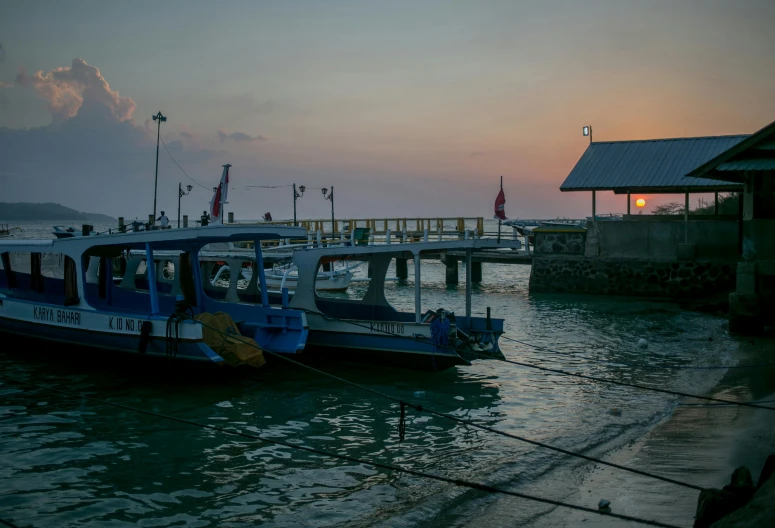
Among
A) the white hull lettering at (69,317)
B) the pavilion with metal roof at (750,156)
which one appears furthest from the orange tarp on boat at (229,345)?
the pavilion with metal roof at (750,156)

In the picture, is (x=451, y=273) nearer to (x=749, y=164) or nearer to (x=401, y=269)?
(x=401, y=269)

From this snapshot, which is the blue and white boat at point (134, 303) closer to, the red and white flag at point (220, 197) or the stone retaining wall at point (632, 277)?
the red and white flag at point (220, 197)

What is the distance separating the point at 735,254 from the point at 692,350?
11596 mm

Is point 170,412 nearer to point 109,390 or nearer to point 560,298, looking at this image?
point 109,390

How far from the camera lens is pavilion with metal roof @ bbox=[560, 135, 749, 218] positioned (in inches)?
1185

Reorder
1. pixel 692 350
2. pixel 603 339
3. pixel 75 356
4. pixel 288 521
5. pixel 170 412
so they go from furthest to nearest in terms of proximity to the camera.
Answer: pixel 603 339 < pixel 692 350 < pixel 75 356 < pixel 170 412 < pixel 288 521

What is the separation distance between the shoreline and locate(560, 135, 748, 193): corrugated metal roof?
60.5ft

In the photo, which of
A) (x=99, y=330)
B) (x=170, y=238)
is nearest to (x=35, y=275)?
(x=99, y=330)

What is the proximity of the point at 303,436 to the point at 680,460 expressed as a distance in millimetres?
5570

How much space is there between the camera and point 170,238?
15.1 m

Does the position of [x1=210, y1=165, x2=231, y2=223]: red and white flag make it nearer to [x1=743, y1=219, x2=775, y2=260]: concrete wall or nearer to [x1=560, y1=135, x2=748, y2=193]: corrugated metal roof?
[x1=560, y1=135, x2=748, y2=193]: corrugated metal roof

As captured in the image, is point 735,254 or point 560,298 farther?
point 560,298

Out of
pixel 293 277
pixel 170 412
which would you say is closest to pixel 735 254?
pixel 293 277

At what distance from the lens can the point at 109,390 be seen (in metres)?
14.5
